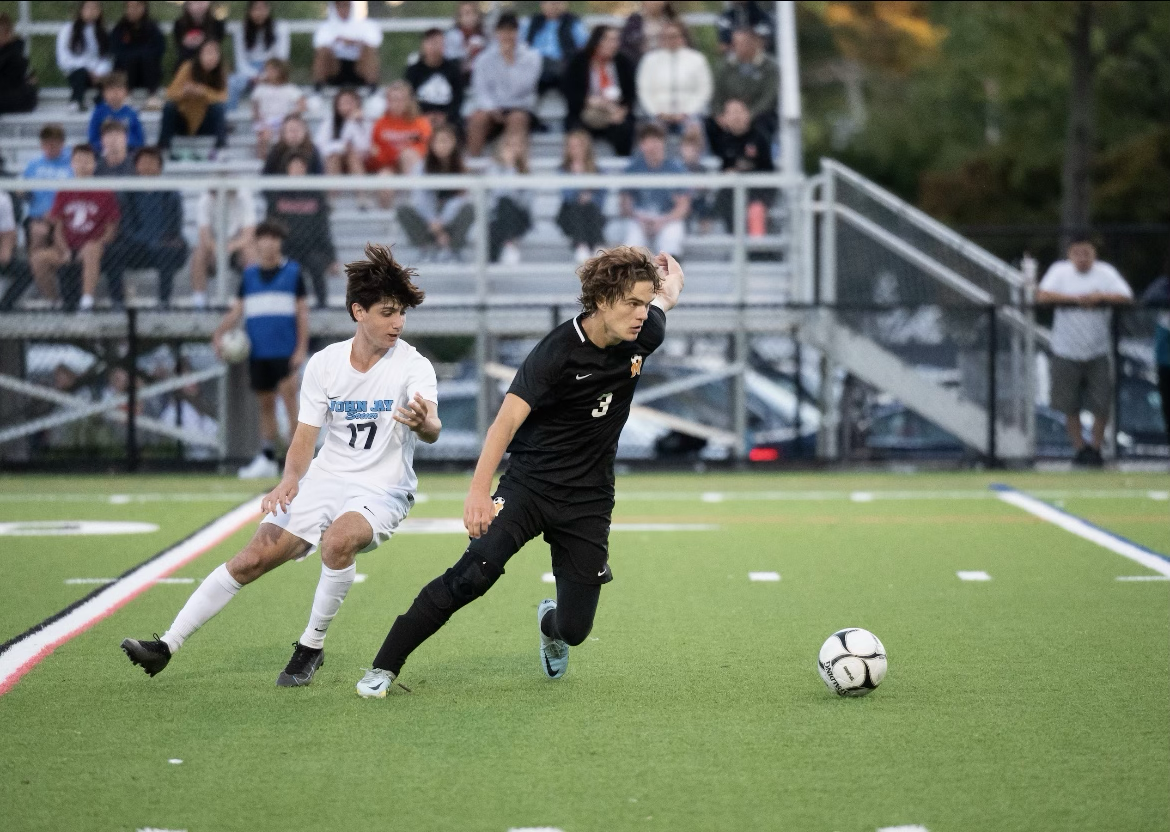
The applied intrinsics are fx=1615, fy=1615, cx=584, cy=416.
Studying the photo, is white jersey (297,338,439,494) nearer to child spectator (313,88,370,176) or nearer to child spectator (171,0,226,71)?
child spectator (313,88,370,176)

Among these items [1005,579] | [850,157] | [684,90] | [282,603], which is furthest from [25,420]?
[850,157]

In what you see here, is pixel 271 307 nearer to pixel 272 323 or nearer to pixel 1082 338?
pixel 272 323

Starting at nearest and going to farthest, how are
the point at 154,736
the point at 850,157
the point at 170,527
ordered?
the point at 154,736
the point at 170,527
the point at 850,157

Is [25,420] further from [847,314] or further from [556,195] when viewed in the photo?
[847,314]

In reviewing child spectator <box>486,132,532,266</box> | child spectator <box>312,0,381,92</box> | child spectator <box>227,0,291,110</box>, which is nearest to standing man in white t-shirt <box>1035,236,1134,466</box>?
child spectator <box>486,132,532,266</box>

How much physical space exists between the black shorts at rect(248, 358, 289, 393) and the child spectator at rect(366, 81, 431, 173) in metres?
2.95

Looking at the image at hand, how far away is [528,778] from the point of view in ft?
16.7

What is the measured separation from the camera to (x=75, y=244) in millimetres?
15906

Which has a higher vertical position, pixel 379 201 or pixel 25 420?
pixel 379 201

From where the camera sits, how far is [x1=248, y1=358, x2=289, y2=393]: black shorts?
15.0 m

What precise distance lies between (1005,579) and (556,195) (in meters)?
7.89

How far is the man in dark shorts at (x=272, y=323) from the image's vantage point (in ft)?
48.2

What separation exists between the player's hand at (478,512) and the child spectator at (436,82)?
1224 cm

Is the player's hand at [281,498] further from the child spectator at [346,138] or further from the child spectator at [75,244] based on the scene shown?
the child spectator at [346,138]
